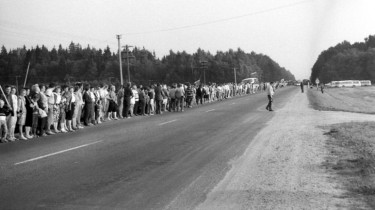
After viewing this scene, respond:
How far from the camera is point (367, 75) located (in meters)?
150

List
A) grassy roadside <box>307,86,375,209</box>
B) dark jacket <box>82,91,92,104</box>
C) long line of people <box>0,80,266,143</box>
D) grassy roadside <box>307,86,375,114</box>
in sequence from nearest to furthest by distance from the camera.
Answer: grassy roadside <box>307,86,375,209</box>
long line of people <box>0,80,266,143</box>
dark jacket <box>82,91,92,104</box>
grassy roadside <box>307,86,375,114</box>

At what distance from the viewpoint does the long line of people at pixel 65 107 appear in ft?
49.1

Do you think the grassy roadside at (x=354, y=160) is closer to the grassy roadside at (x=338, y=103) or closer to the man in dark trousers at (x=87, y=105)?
the man in dark trousers at (x=87, y=105)

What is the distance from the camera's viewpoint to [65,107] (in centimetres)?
1762

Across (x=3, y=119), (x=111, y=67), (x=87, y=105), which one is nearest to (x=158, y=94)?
(x=87, y=105)

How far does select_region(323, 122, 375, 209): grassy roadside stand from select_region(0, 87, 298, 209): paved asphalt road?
220 cm

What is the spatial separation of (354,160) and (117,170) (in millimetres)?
5017

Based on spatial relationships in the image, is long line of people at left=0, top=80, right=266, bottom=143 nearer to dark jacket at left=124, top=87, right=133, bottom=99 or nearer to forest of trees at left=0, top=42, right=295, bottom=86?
dark jacket at left=124, top=87, right=133, bottom=99

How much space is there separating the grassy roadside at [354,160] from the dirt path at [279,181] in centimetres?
21

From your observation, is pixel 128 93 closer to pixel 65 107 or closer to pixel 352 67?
pixel 65 107

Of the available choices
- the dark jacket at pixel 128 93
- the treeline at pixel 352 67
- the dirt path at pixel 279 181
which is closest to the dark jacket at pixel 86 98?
the dark jacket at pixel 128 93

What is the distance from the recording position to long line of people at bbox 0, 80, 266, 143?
14961 millimetres

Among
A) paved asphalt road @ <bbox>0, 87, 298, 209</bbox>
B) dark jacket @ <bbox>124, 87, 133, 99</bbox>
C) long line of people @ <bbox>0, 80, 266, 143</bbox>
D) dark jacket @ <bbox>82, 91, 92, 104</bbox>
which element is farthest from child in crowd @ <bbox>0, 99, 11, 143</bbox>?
dark jacket @ <bbox>124, 87, 133, 99</bbox>

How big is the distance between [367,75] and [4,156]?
6139 inches
